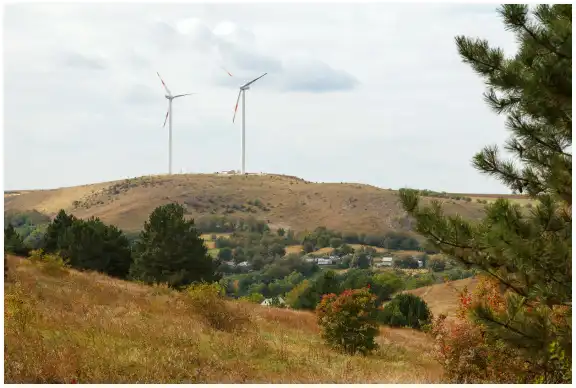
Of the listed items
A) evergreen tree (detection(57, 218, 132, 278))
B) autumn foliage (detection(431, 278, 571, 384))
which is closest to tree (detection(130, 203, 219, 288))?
evergreen tree (detection(57, 218, 132, 278))

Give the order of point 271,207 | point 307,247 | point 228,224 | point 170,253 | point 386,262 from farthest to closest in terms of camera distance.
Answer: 1. point 271,207
2. point 228,224
3. point 307,247
4. point 386,262
5. point 170,253

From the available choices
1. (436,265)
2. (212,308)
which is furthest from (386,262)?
(212,308)

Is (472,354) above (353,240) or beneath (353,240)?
above

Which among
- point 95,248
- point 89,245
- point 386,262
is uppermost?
point 89,245

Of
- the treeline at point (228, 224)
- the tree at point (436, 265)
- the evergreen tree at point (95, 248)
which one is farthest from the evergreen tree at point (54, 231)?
the treeline at point (228, 224)

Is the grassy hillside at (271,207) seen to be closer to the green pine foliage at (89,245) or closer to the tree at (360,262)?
the tree at (360,262)

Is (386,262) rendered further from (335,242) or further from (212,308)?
(212,308)

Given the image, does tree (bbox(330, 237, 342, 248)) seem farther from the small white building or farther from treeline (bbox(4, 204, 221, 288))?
treeline (bbox(4, 204, 221, 288))

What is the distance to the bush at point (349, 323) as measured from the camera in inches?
990

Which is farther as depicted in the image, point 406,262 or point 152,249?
point 406,262

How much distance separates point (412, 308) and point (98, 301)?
25.2 m

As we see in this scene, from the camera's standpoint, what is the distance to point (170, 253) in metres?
45.1

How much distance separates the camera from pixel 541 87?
12461mm

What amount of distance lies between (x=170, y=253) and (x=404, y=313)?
15981 mm
